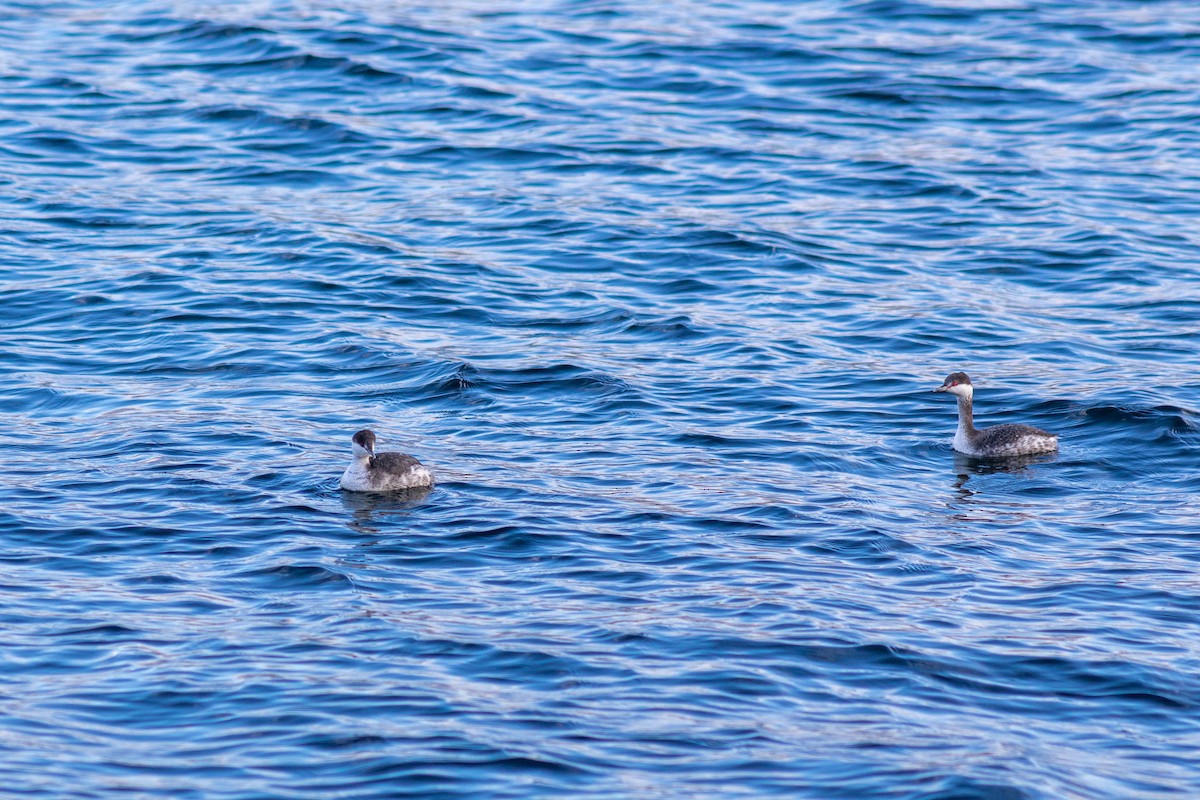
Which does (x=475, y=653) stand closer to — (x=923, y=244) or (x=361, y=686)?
(x=361, y=686)

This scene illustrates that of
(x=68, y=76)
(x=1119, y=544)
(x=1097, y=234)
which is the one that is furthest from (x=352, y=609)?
(x=68, y=76)

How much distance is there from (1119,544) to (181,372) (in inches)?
450

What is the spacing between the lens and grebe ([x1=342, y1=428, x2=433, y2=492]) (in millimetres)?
16547

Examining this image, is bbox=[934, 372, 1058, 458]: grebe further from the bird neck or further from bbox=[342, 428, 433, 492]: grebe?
bbox=[342, 428, 433, 492]: grebe

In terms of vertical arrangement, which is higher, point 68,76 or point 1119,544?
point 68,76

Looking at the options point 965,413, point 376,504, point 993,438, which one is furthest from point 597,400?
point 993,438

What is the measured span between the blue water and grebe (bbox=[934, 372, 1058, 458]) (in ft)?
0.78

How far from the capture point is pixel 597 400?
19.8 metres

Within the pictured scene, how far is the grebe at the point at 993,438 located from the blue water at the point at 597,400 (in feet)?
0.78

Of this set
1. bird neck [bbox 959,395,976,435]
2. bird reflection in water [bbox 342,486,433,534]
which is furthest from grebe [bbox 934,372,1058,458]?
bird reflection in water [bbox 342,486,433,534]

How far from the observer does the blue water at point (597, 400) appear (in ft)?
39.8

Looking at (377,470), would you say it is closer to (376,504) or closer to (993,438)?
(376,504)

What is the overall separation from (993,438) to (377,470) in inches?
269

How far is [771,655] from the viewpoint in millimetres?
13188
